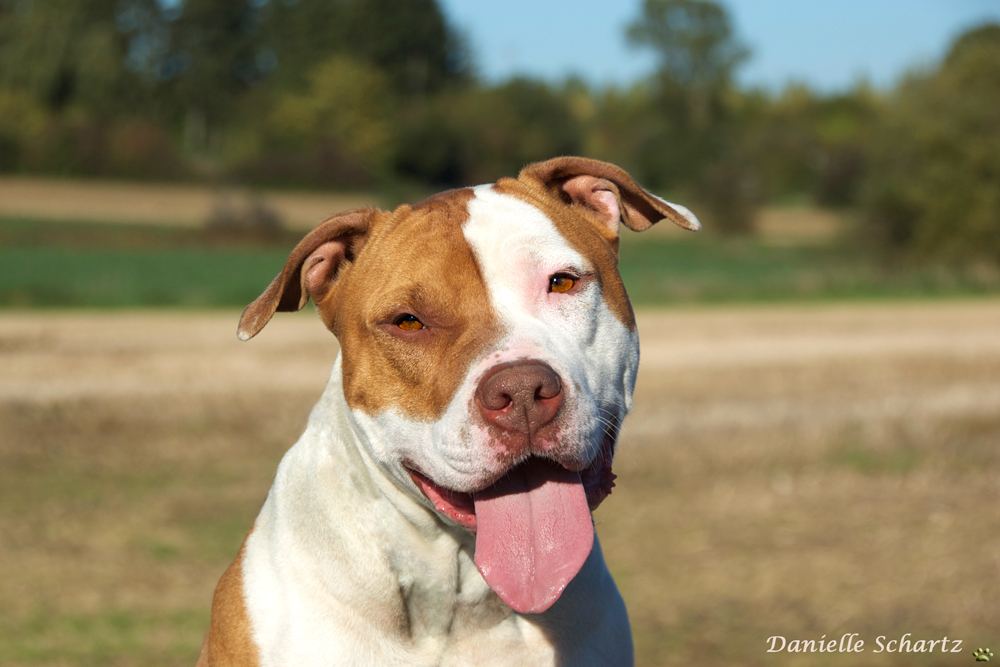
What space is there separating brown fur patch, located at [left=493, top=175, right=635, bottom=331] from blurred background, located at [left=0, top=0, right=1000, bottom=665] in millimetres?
3046

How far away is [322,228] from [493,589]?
128 centimetres

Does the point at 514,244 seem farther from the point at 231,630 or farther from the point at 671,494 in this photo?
the point at 671,494

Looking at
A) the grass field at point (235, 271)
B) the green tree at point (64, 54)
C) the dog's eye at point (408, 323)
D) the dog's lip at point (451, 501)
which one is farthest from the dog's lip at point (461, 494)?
the green tree at point (64, 54)

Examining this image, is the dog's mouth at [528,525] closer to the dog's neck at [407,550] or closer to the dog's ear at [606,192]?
the dog's neck at [407,550]

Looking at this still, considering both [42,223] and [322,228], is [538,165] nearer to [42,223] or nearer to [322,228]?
[322,228]

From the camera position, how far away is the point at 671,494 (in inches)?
350

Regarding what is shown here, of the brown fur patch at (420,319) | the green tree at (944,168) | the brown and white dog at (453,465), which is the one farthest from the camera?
the green tree at (944,168)

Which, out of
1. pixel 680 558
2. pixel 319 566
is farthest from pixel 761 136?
pixel 319 566

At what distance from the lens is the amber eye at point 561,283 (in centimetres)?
314

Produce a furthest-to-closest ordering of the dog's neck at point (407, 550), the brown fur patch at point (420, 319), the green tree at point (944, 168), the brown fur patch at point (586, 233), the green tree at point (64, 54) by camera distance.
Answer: the green tree at point (64, 54)
the green tree at point (944, 168)
the brown fur patch at point (586, 233)
the dog's neck at point (407, 550)
the brown fur patch at point (420, 319)

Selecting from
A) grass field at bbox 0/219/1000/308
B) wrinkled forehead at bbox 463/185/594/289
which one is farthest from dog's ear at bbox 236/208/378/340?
grass field at bbox 0/219/1000/308

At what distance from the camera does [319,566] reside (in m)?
3.07

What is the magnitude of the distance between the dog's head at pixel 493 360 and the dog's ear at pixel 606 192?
3cm

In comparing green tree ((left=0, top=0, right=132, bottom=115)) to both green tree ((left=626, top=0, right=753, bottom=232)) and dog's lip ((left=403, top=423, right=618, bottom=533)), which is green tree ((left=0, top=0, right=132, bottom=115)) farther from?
dog's lip ((left=403, top=423, right=618, bottom=533))
